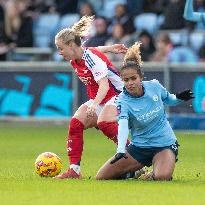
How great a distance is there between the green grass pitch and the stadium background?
353 cm

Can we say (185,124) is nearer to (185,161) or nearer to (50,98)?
(50,98)

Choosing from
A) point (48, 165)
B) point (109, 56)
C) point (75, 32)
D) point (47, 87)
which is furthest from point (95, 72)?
point (109, 56)

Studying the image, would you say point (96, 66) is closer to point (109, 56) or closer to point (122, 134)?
point (122, 134)

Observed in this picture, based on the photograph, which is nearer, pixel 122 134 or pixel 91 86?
pixel 122 134

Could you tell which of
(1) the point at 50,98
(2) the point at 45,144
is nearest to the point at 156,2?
(1) the point at 50,98

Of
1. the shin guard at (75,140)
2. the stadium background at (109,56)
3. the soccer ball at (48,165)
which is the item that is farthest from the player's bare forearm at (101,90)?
the stadium background at (109,56)

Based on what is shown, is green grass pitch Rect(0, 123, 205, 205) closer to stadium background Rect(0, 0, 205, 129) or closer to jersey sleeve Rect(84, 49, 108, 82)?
jersey sleeve Rect(84, 49, 108, 82)

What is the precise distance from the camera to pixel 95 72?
492 inches

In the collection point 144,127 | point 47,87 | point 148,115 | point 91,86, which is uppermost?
point 91,86

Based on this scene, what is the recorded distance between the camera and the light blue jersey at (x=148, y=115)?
38.7 feet

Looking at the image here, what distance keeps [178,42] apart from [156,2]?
2.35m

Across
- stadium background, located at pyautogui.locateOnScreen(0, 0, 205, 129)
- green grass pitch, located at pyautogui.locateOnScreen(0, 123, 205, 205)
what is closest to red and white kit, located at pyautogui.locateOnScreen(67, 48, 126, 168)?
green grass pitch, located at pyautogui.locateOnScreen(0, 123, 205, 205)

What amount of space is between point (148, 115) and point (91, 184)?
1.04 m

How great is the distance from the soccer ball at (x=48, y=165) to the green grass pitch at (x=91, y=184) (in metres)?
0.11
